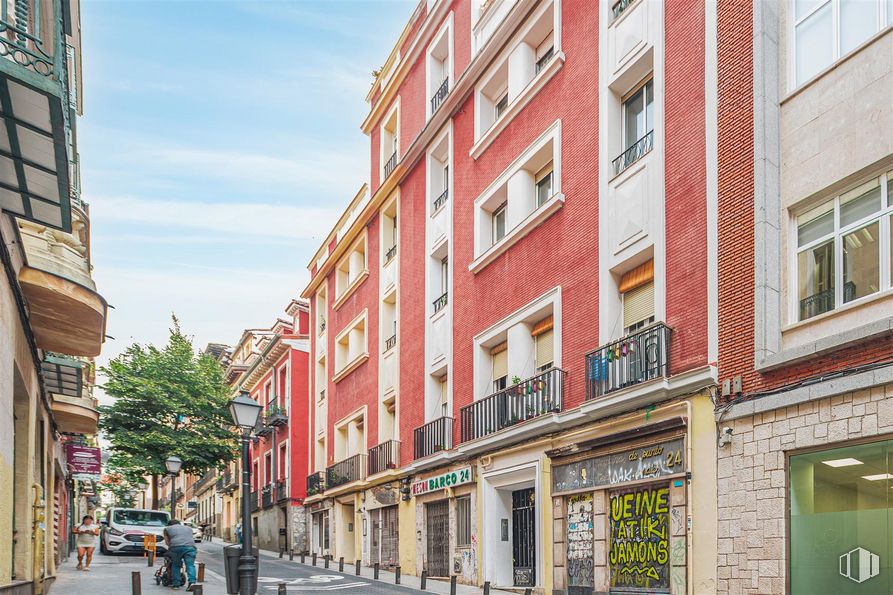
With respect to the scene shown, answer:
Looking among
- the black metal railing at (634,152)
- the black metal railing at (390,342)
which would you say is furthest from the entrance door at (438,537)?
the black metal railing at (634,152)

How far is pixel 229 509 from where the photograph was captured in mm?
58719

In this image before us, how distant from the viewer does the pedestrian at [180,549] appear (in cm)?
1712

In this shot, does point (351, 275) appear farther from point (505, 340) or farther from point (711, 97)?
point (711, 97)

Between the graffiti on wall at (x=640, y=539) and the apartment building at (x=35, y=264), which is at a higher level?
the apartment building at (x=35, y=264)

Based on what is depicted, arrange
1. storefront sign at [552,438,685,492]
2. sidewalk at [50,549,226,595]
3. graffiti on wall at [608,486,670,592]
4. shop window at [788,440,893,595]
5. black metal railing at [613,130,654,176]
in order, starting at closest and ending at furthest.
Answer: shop window at [788,440,893,595] < storefront sign at [552,438,685,492] < graffiti on wall at [608,486,670,592] < black metal railing at [613,130,654,176] < sidewalk at [50,549,226,595]

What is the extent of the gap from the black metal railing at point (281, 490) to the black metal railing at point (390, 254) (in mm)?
15129

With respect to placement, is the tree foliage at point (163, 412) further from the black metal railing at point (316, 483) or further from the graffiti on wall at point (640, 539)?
the graffiti on wall at point (640, 539)

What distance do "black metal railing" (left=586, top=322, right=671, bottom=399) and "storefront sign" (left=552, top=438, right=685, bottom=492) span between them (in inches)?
41.7

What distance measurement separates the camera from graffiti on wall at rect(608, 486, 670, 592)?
14.2 metres

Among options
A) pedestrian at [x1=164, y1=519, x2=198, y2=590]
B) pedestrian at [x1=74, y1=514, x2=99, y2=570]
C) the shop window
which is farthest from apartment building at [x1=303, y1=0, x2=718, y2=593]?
pedestrian at [x1=74, y1=514, x2=99, y2=570]

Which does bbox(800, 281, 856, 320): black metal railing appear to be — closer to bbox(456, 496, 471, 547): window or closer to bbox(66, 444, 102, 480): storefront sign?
bbox(456, 496, 471, 547): window

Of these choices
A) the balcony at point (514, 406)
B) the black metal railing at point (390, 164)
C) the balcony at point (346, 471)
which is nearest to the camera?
the balcony at point (514, 406)

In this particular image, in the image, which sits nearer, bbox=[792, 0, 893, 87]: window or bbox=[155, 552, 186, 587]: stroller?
bbox=[792, 0, 893, 87]: window

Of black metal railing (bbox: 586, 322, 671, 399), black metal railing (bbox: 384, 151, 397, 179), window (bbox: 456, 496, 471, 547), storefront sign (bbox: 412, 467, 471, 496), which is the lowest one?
window (bbox: 456, 496, 471, 547)
